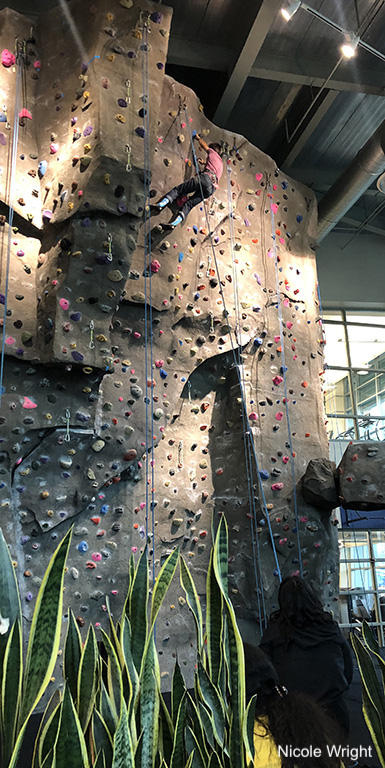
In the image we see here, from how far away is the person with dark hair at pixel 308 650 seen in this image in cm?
219

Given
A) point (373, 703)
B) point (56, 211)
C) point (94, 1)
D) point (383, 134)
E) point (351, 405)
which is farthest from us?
point (351, 405)

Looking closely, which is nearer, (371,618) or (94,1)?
(94,1)

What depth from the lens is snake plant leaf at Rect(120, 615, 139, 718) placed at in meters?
1.17

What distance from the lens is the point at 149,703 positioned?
1.23 meters

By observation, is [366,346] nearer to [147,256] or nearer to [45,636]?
[147,256]

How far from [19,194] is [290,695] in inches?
163

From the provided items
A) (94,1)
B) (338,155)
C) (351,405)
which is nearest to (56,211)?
(94,1)

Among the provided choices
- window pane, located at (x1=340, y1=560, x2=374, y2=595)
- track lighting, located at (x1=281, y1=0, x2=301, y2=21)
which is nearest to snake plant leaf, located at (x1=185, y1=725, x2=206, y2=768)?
track lighting, located at (x1=281, y1=0, x2=301, y2=21)

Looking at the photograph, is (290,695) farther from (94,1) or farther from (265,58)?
(265,58)

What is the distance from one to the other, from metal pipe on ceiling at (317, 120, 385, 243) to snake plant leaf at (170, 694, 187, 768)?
615cm

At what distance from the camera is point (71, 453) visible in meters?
4.36

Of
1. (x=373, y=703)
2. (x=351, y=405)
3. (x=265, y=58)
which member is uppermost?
(x=265, y=58)

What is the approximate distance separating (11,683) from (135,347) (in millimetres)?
3886

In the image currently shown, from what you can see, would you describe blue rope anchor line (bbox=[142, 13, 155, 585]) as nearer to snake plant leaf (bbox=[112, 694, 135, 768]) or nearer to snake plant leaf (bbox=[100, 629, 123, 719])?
snake plant leaf (bbox=[100, 629, 123, 719])
